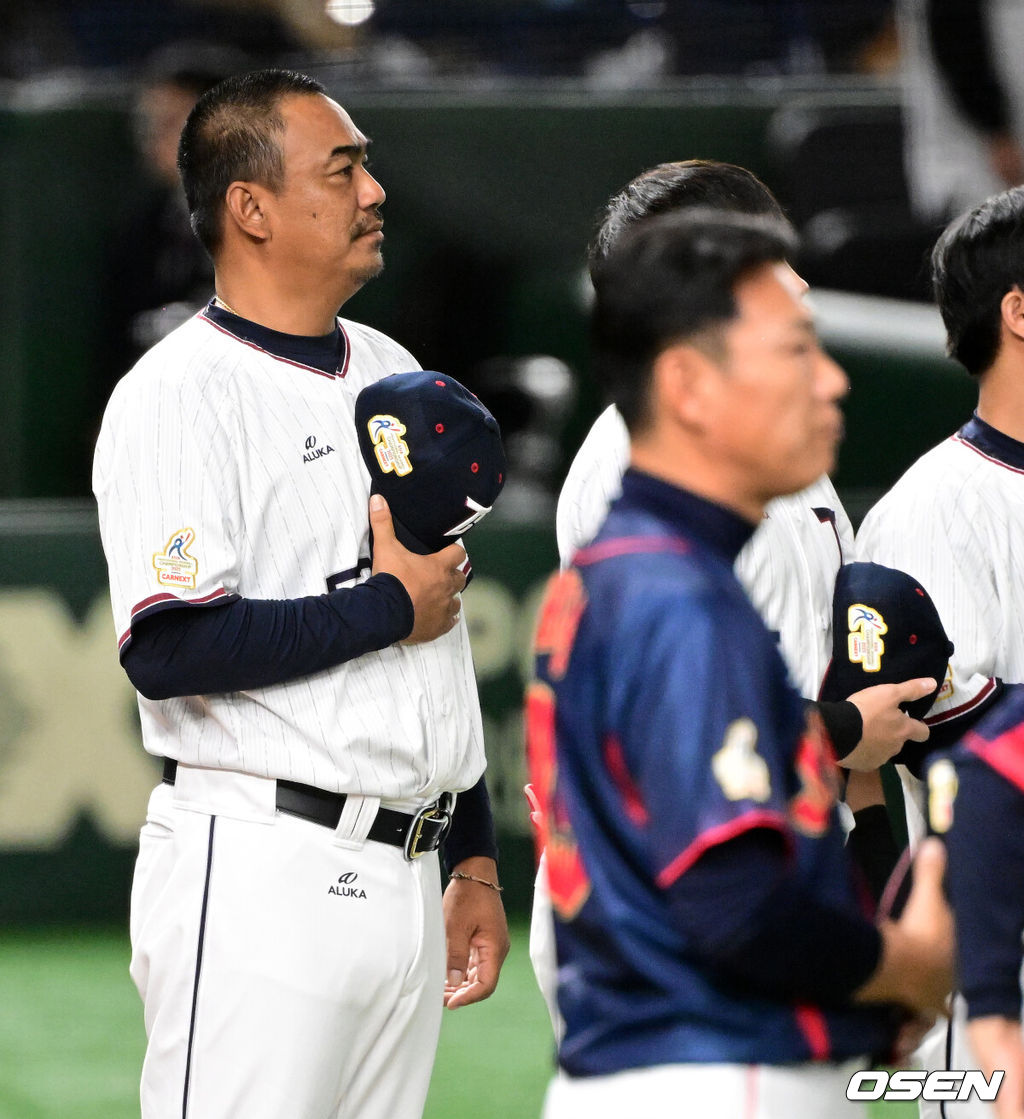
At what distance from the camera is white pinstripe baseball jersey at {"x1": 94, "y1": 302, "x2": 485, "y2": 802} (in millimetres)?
2635

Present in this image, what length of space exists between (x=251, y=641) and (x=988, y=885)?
1093mm

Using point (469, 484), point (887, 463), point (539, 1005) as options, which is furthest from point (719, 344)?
point (887, 463)

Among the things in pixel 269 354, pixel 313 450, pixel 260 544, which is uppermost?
pixel 269 354

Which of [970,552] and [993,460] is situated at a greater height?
[993,460]

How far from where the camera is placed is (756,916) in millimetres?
1619

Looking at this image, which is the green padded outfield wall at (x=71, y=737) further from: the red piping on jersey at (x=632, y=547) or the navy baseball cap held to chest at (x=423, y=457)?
the red piping on jersey at (x=632, y=547)

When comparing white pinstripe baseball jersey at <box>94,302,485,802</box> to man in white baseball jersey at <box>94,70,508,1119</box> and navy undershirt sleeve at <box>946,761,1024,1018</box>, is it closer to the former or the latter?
man in white baseball jersey at <box>94,70,508,1119</box>

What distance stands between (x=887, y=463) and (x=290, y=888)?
5.42 metres

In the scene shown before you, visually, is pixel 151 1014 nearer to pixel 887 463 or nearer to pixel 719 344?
pixel 719 344

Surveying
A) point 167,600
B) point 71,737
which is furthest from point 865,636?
point 71,737

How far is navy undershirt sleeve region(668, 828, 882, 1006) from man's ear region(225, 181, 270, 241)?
1567mm

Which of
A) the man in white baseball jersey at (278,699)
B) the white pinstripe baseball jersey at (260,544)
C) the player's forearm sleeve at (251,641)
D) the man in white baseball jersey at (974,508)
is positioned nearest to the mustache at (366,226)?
the man in white baseball jersey at (278,699)

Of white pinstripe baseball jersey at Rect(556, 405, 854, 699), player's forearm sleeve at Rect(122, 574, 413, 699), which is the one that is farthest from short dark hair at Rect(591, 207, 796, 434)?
player's forearm sleeve at Rect(122, 574, 413, 699)

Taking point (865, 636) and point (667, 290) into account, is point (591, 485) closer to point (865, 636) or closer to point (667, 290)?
point (865, 636)
